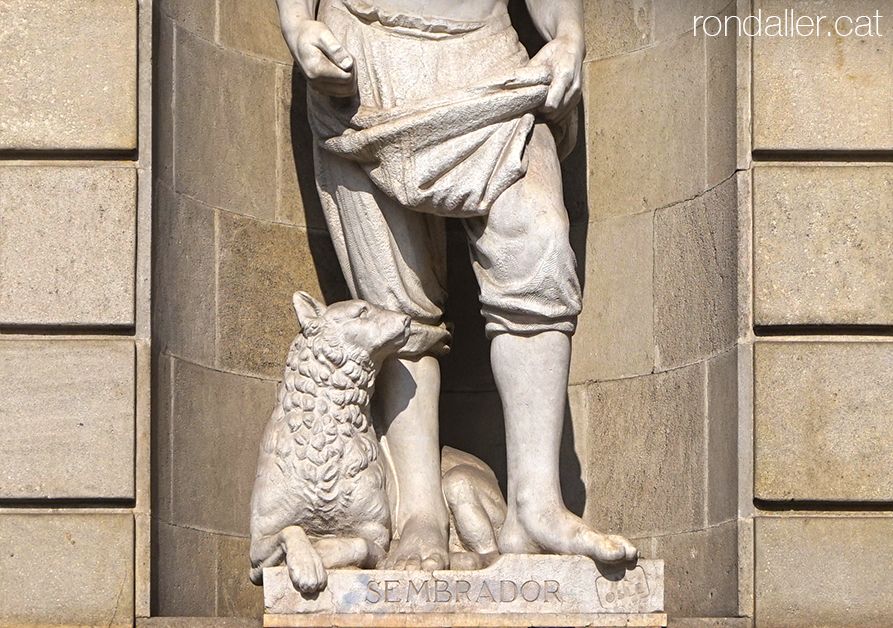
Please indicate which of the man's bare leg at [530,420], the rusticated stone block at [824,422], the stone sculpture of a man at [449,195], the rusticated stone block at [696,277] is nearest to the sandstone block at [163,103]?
the stone sculpture of a man at [449,195]

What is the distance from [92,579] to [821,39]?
9.57 feet

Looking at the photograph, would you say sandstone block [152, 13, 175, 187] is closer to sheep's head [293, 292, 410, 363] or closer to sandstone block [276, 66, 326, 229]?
sandstone block [276, 66, 326, 229]

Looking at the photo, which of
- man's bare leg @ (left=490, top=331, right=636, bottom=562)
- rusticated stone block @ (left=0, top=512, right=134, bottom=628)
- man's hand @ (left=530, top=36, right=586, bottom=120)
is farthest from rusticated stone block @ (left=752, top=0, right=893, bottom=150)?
rusticated stone block @ (left=0, top=512, right=134, bottom=628)

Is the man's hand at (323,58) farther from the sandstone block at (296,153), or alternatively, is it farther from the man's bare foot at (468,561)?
the man's bare foot at (468,561)

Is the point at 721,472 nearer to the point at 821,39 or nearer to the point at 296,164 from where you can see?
the point at 821,39

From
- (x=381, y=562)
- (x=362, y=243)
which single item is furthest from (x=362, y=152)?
(x=381, y=562)

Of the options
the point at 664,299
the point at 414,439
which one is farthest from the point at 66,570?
the point at 664,299

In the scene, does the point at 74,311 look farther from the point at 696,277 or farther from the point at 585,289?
the point at 696,277

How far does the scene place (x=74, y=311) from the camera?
6000 millimetres

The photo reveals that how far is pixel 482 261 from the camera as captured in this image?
5.96 metres

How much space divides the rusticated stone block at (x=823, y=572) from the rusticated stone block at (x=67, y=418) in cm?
203

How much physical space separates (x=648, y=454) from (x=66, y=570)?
208cm

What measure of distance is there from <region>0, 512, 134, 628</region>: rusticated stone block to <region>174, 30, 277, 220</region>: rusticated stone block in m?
1.24

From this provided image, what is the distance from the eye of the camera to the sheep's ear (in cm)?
582
